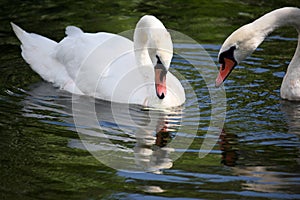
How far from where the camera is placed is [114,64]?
33.0ft

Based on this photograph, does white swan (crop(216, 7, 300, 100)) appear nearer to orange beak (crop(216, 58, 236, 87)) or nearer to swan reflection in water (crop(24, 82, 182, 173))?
orange beak (crop(216, 58, 236, 87))

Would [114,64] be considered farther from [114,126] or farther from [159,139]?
[159,139]

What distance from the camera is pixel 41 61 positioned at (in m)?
11.0

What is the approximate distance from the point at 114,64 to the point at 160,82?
4.17 ft

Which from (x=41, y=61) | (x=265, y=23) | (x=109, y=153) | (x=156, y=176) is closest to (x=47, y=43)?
(x=41, y=61)

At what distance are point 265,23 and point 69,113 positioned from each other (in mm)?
2600

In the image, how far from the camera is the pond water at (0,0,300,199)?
22.2 ft

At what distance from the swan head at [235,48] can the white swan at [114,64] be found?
2.03ft

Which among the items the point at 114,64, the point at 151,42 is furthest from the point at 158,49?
the point at 114,64

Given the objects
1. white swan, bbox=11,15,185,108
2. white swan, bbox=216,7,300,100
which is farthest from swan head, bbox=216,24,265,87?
white swan, bbox=11,15,185,108

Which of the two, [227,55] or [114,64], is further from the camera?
[114,64]

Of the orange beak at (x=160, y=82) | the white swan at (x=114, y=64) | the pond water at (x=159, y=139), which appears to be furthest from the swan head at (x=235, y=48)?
the orange beak at (x=160, y=82)

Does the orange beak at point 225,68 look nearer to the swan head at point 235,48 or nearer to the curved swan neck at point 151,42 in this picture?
the swan head at point 235,48

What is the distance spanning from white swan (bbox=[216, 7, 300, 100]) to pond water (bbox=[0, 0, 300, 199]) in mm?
259
